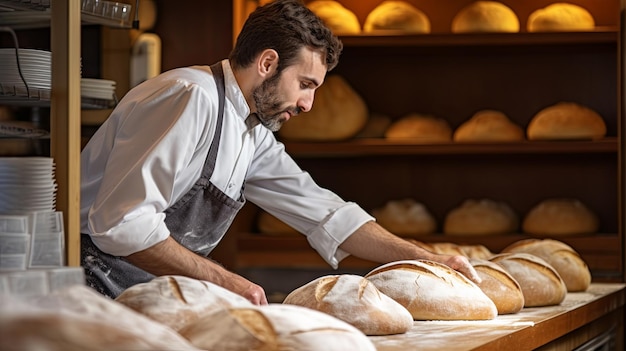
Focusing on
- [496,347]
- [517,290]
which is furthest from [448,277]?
[496,347]

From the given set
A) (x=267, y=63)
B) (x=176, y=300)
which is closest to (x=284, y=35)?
(x=267, y=63)

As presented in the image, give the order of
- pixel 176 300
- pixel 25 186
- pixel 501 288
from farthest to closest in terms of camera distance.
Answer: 1. pixel 501 288
2. pixel 25 186
3. pixel 176 300

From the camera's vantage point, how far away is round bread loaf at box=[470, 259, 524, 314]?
2.49 metres

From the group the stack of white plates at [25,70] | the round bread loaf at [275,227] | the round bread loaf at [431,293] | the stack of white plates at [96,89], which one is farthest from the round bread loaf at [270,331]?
the round bread loaf at [275,227]

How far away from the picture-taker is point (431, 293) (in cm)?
225

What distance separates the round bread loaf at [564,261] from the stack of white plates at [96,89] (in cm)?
147

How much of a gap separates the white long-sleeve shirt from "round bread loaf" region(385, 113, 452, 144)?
1233 mm

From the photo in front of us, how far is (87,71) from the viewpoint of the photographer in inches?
163

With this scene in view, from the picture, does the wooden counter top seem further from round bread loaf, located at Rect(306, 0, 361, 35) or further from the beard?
round bread loaf, located at Rect(306, 0, 361, 35)

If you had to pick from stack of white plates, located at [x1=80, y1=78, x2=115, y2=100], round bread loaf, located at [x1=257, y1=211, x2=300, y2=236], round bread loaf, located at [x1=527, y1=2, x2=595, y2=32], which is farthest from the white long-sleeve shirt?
round bread loaf, located at [x1=527, y1=2, x2=595, y2=32]

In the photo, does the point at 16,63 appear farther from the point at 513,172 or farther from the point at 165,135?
the point at 513,172

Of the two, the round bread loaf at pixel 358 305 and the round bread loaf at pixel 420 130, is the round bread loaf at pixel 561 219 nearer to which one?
the round bread loaf at pixel 420 130

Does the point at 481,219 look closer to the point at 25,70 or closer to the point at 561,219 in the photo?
the point at 561,219

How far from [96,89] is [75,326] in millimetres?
2279
